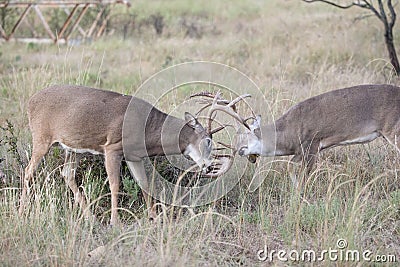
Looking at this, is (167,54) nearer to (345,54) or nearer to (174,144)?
(345,54)

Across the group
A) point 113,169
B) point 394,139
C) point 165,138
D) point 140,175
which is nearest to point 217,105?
point 165,138

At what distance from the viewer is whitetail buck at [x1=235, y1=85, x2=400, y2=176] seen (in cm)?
659

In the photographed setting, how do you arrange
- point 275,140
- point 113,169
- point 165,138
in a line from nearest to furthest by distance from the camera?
point 113,169
point 165,138
point 275,140

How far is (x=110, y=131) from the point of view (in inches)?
231

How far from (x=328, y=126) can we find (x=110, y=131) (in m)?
2.22

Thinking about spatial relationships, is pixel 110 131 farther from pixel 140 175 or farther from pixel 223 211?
pixel 223 211

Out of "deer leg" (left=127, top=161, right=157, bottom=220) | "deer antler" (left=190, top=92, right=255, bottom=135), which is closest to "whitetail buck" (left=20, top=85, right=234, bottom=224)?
"deer leg" (left=127, top=161, right=157, bottom=220)

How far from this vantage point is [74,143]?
19.4 ft

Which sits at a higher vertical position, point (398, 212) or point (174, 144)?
point (174, 144)

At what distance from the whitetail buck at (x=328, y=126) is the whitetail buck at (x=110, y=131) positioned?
725mm

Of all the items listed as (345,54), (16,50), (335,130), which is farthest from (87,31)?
(335,130)

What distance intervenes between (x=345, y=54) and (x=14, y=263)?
27.6ft

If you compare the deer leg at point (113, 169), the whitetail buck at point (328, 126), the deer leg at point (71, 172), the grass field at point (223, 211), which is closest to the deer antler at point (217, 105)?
the whitetail buck at point (328, 126)

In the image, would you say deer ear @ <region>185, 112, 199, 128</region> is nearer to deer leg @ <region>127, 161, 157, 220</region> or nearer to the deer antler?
the deer antler
